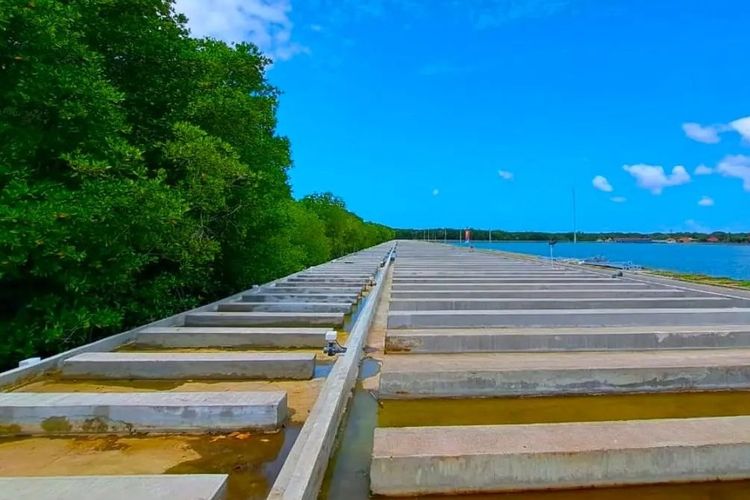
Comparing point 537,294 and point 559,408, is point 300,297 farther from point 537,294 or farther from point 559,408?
point 559,408

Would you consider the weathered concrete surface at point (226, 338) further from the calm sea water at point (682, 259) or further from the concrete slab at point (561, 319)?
the calm sea water at point (682, 259)

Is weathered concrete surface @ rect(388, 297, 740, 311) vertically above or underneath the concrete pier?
above

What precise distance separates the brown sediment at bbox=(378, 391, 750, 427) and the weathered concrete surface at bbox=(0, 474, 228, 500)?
5.73ft

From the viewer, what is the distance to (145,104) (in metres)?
8.07

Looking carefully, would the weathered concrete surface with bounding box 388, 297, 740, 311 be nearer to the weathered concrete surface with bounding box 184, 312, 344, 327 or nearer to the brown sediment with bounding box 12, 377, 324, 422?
the weathered concrete surface with bounding box 184, 312, 344, 327

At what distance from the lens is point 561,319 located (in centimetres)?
786

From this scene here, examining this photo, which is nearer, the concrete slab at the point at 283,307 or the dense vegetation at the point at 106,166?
the dense vegetation at the point at 106,166

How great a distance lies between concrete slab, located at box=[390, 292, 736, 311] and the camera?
9.37 meters

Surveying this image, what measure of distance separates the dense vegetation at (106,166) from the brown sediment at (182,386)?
1142 mm

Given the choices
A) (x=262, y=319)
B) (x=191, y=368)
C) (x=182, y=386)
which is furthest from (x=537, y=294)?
(x=182, y=386)

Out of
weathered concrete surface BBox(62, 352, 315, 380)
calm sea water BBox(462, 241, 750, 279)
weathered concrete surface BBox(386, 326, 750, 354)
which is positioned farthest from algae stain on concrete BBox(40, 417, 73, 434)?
calm sea water BBox(462, 241, 750, 279)

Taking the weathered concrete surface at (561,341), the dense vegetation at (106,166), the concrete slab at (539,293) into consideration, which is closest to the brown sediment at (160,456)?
the dense vegetation at (106,166)

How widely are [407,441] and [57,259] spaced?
184 inches

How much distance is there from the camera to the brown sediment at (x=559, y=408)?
4.11 m
